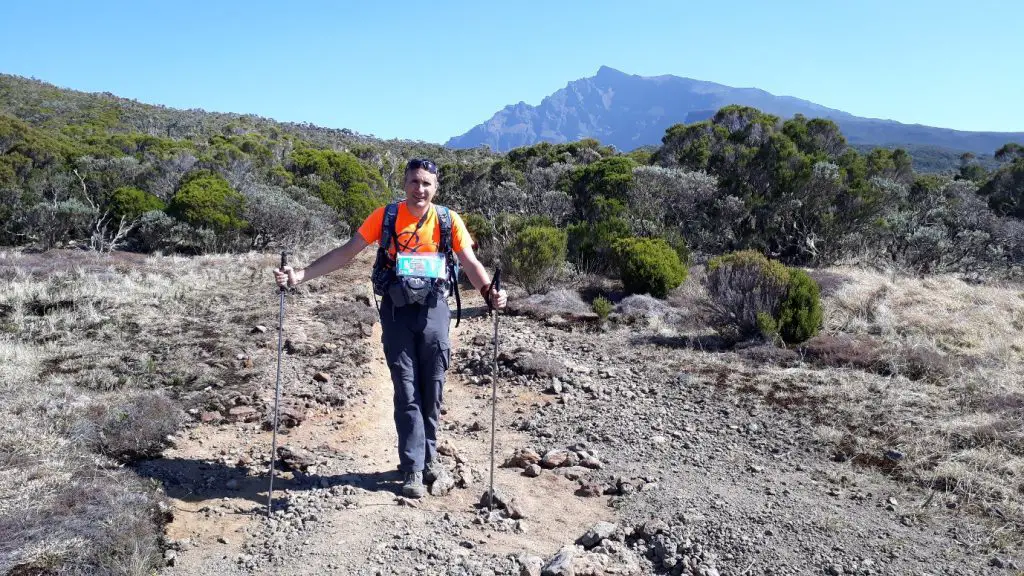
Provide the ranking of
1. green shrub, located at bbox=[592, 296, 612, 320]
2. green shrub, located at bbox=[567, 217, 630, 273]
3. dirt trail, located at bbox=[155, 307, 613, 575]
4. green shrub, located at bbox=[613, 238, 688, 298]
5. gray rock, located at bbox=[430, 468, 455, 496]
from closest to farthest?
1. dirt trail, located at bbox=[155, 307, 613, 575]
2. gray rock, located at bbox=[430, 468, 455, 496]
3. green shrub, located at bbox=[592, 296, 612, 320]
4. green shrub, located at bbox=[613, 238, 688, 298]
5. green shrub, located at bbox=[567, 217, 630, 273]

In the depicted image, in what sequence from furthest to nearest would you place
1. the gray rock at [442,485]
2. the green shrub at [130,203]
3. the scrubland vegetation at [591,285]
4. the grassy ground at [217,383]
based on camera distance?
the green shrub at [130,203], the scrubland vegetation at [591,285], the gray rock at [442,485], the grassy ground at [217,383]

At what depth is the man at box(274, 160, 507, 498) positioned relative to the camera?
341 centimetres

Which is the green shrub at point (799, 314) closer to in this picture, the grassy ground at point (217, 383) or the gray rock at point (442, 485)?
the grassy ground at point (217, 383)

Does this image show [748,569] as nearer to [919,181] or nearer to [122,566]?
[122,566]

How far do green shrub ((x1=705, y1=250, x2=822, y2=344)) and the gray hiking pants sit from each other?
485 centimetres

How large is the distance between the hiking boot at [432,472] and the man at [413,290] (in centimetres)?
11

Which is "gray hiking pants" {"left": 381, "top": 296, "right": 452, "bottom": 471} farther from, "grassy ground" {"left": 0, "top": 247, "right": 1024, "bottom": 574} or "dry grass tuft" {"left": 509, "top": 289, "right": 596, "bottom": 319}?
"dry grass tuft" {"left": 509, "top": 289, "right": 596, "bottom": 319}

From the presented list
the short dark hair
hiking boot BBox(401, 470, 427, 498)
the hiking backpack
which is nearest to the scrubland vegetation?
hiking boot BBox(401, 470, 427, 498)

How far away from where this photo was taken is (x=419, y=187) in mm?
3422

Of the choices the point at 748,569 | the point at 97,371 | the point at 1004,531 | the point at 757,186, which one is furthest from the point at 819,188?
the point at 97,371

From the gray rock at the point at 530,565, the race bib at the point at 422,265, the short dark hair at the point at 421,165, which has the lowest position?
the gray rock at the point at 530,565

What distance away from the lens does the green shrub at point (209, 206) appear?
49.3 ft

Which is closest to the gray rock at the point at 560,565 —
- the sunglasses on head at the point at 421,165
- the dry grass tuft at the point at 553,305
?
the sunglasses on head at the point at 421,165

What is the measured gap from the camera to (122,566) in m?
2.72
